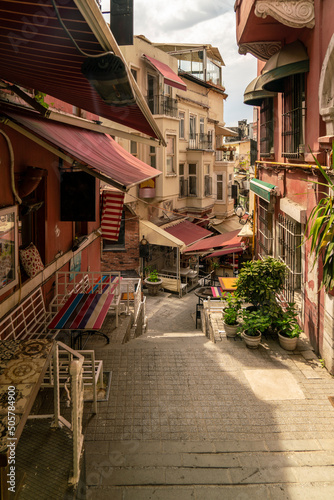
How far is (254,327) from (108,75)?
22.4 ft

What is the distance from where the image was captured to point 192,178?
91.2 ft

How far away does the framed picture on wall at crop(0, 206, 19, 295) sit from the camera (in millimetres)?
6363

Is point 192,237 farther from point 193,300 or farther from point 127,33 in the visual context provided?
point 127,33

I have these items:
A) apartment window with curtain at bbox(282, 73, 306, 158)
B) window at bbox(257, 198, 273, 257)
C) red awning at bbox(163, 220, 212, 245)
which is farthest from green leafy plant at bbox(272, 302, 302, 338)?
red awning at bbox(163, 220, 212, 245)

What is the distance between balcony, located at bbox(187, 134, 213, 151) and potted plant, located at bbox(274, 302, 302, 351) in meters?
19.9

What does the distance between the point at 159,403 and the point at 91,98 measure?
450cm

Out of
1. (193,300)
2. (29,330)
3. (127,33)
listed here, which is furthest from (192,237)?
(29,330)

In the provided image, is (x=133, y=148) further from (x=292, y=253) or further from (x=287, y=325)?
(x=287, y=325)

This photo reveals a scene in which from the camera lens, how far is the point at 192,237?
23.1 metres

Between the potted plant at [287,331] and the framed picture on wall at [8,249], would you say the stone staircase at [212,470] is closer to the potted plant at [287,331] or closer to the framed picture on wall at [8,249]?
the framed picture on wall at [8,249]

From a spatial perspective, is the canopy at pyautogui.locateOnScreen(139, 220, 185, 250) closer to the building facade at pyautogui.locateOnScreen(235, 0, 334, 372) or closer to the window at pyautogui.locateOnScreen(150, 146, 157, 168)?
the window at pyautogui.locateOnScreen(150, 146, 157, 168)

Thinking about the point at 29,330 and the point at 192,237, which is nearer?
the point at 29,330

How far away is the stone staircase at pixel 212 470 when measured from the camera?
15.4 ft

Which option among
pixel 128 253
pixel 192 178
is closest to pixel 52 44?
pixel 128 253
